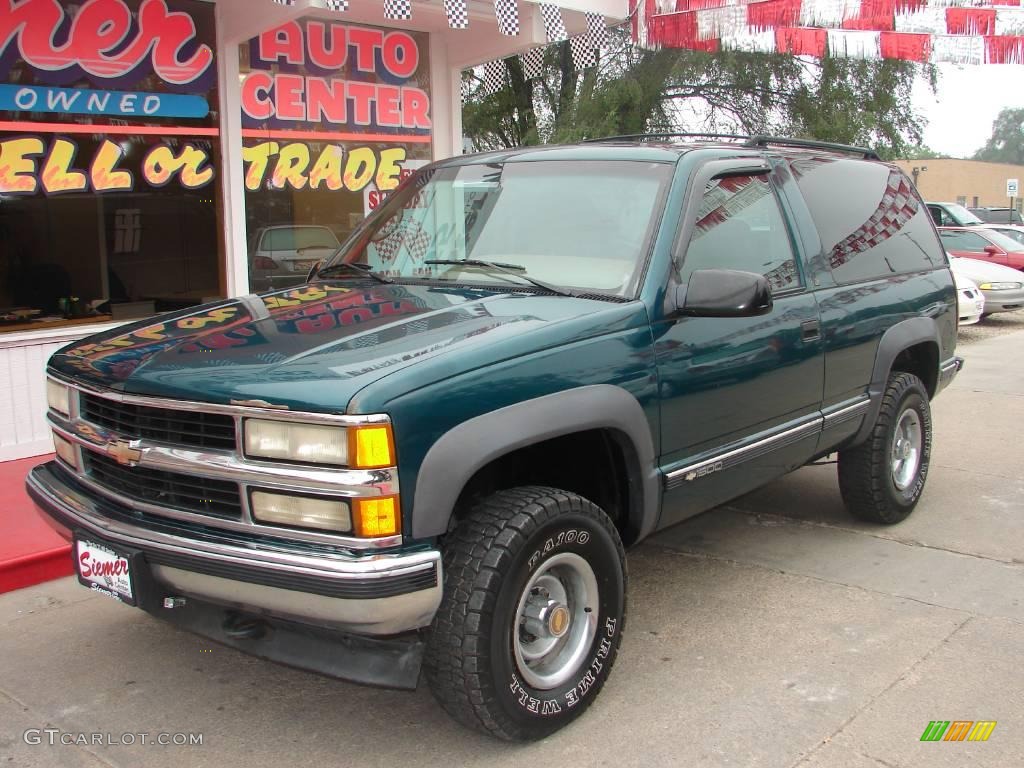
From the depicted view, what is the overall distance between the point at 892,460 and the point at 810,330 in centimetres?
137

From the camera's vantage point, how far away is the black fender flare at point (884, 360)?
16.5 ft

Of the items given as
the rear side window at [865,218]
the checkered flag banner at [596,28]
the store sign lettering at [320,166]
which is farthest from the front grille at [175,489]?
the checkered flag banner at [596,28]

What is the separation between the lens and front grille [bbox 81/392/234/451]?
9.77 feet

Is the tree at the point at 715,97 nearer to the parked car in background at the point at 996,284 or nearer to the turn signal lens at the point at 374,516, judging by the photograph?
the parked car in background at the point at 996,284

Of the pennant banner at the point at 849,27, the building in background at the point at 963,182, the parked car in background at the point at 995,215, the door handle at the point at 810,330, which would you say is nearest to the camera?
the door handle at the point at 810,330

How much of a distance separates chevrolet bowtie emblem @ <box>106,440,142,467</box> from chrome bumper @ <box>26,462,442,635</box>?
0.21 metres

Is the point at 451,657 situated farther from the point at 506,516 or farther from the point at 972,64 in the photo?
the point at 972,64

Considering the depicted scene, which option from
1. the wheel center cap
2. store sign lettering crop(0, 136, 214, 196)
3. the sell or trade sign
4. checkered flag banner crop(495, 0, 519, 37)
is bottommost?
the wheel center cap

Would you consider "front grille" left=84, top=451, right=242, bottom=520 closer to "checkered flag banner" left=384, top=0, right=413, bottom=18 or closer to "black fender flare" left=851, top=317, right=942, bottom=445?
"black fender flare" left=851, top=317, right=942, bottom=445

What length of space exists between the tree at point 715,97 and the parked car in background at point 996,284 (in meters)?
2.98

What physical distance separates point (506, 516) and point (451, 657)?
446mm

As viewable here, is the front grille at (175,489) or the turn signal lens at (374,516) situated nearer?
the turn signal lens at (374,516)

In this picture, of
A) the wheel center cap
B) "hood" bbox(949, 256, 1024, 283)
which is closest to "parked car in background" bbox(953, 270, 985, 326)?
"hood" bbox(949, 256, 1024, 283)

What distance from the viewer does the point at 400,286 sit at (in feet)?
13.3
